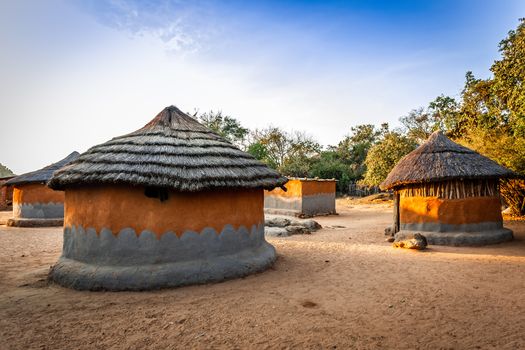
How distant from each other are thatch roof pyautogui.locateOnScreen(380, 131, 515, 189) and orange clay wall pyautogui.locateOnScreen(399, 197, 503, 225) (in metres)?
0.72

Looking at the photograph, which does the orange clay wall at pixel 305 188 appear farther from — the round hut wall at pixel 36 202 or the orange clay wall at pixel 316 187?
the round hut wall at pixel 36 202

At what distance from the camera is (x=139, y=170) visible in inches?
240

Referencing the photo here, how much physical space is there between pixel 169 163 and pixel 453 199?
336 inches

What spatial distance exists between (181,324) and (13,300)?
314 cm

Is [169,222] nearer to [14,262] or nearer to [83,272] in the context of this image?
[83,272]


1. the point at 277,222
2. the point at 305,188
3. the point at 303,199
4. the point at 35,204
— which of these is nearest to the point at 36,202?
the point at 35,204

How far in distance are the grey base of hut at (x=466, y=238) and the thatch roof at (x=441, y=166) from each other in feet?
5.45

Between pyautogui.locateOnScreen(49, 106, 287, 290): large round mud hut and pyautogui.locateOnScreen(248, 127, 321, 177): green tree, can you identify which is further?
pyautogui.locateOnScreen(248, 127, 321, 177): green tree

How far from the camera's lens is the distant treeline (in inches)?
497

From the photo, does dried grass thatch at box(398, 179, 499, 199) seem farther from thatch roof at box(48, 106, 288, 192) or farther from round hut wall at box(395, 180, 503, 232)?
thatch roof at box(48, 106, 288, 192)

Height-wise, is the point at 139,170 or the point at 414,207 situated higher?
the point at 139,170

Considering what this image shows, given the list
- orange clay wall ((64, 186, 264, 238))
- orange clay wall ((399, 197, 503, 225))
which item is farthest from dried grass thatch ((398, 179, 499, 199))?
orange clay wall ((64, 186, 264, 238))

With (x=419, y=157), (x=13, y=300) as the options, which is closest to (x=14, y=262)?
(x=13, y=300)

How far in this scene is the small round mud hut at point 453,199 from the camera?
1011cm
